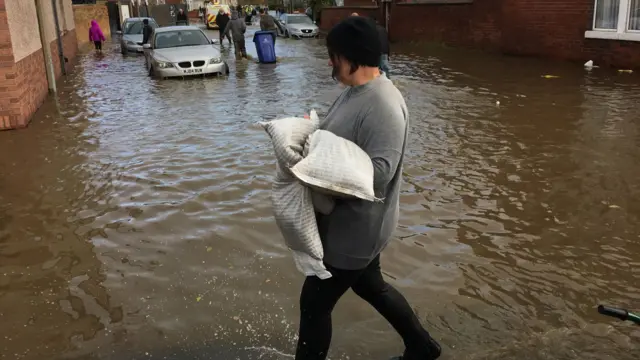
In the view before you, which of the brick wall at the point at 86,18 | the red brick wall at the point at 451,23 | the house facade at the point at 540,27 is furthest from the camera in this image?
the brick wall at the point at 86,18

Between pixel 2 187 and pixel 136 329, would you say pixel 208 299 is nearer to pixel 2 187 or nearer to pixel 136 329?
pixel 136 329

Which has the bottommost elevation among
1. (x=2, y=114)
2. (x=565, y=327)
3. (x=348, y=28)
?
(x=565, y=327)

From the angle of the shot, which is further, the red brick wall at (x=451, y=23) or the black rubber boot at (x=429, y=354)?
the red brick wall at (x=451, y=23)

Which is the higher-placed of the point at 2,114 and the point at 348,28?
Result: the point at 348,28

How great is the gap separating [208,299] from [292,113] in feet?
21.7

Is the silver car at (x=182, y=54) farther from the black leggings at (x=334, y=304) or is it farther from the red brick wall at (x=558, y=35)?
the black leggings at (x=334, y=304)

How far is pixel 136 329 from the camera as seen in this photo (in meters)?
3.51

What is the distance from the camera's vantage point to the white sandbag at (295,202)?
233 cm

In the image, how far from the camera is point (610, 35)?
47.1 feet

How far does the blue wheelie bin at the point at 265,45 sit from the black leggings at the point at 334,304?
52.2ft

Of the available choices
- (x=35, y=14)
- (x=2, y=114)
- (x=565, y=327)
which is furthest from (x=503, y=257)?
(x=35, y=14)

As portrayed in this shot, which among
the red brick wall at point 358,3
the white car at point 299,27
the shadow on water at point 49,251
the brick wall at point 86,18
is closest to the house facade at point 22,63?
the shadow on water at point 49,251

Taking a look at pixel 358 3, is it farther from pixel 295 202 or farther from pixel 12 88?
pixel 295 202

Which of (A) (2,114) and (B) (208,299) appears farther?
(A) (2,114)
